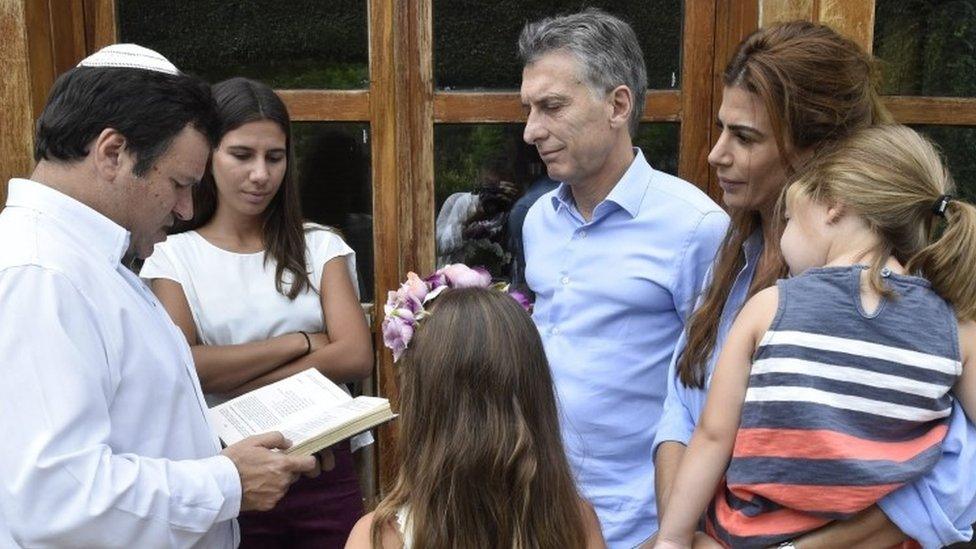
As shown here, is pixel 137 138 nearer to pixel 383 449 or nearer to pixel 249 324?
pixel 249 324

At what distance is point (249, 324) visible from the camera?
2084mm

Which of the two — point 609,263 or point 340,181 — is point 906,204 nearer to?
point 609,263

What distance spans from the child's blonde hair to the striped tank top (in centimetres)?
Answer: 4

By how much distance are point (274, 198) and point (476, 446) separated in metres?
1.16

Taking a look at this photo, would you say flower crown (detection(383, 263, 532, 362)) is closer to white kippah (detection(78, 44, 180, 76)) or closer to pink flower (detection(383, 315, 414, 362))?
pink flower (detection(383, 315, 414, 362))

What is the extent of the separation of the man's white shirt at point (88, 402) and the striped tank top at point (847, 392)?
91 cm

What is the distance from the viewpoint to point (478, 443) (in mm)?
1303

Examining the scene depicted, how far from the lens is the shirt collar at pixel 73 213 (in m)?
1.38

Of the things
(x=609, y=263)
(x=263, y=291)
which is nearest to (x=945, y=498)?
(x=609, y=263)

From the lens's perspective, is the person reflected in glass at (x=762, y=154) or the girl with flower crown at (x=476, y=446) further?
the person reflected in glass at (x=762, y=154)

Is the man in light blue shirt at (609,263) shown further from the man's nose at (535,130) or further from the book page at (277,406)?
the book page at (277,406)

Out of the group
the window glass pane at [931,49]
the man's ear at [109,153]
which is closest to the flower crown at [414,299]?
the man's ear at [109,153]

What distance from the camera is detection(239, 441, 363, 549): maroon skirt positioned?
2043mm

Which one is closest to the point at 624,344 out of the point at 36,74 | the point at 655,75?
the point at 655,75
